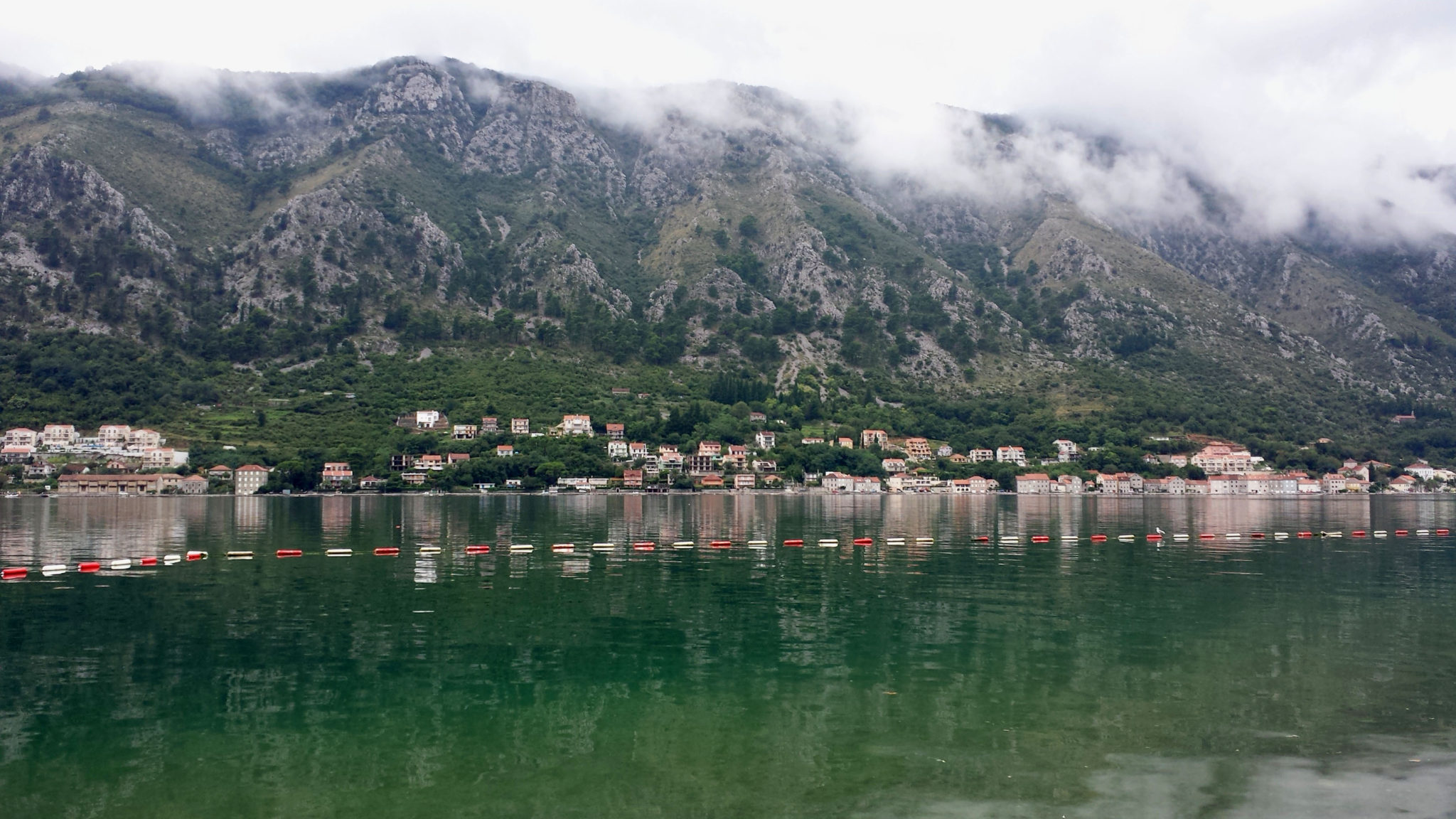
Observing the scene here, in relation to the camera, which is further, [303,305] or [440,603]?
[303,305]

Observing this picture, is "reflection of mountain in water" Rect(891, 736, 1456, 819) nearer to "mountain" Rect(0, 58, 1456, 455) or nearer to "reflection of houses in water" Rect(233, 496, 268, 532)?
"reflection of houses in water" Rect(233, 496, 268, 532)

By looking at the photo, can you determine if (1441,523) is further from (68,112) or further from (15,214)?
(68,112)

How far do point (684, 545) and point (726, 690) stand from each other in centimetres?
3501

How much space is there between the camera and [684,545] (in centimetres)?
5622

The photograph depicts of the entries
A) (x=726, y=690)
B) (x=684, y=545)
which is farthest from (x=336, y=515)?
(x=726, y=690)

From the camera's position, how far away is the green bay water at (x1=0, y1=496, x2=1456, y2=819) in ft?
49.8

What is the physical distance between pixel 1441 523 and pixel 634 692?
286ft

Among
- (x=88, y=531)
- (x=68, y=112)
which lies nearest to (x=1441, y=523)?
(x=88, y=531)

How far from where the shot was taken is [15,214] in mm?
157875

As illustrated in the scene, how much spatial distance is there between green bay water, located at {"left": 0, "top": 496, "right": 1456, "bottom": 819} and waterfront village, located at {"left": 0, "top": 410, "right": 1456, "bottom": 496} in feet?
274

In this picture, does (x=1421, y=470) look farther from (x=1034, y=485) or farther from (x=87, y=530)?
(x=87, y=530)

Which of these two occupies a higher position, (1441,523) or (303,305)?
(303,305)

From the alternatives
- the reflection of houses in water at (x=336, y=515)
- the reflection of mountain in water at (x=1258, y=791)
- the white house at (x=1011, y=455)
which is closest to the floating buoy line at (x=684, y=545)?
the reflection of houses in water at (x=336, y=515)

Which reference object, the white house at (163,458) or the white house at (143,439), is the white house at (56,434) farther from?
the white house at (163,458)
